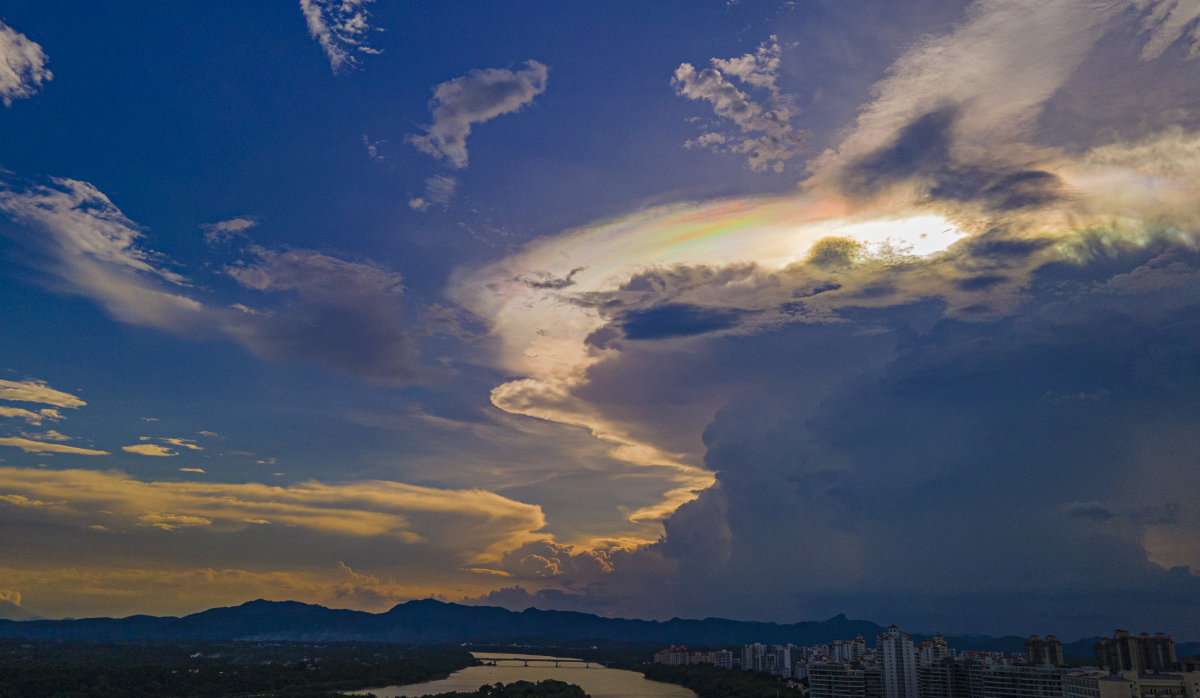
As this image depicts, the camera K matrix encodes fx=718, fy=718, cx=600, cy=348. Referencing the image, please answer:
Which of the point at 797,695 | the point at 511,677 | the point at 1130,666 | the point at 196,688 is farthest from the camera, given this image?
the point at 511,677

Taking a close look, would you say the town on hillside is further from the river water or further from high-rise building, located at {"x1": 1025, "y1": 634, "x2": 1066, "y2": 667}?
the river water

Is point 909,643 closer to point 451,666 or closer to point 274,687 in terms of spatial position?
point 274,687

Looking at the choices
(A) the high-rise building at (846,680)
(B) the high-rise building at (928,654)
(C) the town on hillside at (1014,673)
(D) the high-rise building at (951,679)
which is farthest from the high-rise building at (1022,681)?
(A) the high-rise building at (846,680)

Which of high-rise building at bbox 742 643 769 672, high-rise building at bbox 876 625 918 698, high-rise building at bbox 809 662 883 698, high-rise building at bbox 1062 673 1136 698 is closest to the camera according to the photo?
high-rise building at bbox 1062 673 1136 698

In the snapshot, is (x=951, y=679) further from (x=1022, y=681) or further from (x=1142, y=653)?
(x=1142, y=653)

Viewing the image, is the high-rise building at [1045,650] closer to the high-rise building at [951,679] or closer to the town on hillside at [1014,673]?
the town on hillside at [1014,673]

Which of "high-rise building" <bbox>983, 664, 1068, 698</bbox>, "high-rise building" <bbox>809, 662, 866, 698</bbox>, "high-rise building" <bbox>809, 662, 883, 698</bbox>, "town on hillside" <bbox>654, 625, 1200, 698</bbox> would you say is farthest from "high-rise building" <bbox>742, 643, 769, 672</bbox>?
"high-rise building" <bbox>983, 664, 1068, 698</bbox>

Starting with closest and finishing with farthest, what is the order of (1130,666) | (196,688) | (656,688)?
(1130,666) < (196,688) < (656,688)

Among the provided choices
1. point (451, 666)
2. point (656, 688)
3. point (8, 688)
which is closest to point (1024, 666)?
point (656, 688)
